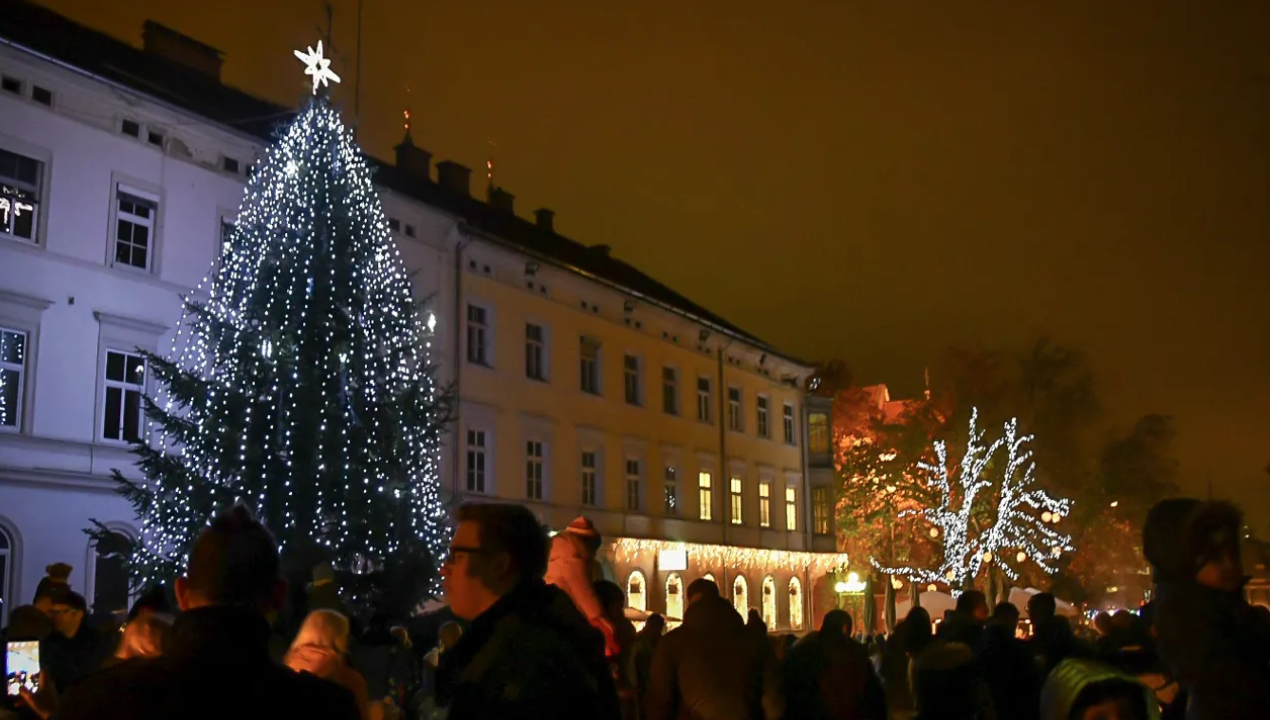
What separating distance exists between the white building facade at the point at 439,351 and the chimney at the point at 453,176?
0.13 metres

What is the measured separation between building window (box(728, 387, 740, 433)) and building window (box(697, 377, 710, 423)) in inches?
69.1

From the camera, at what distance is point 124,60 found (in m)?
27.6

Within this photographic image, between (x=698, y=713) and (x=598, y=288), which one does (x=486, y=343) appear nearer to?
(x=598, y=288)

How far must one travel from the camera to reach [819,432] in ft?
183

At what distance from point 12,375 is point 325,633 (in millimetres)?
19544

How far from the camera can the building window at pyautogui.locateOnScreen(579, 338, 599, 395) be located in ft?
131

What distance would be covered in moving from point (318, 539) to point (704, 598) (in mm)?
14360

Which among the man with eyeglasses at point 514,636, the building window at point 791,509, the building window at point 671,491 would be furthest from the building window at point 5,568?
the building window at point 791,509

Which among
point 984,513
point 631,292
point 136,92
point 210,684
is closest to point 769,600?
point 984,513

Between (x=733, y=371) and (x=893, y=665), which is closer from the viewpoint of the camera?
(x=893, y=665)

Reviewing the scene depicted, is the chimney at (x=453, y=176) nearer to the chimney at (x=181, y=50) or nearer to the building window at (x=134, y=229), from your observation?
the chimney at (x=181, y=50)

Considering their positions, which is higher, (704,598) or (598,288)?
(598,288)

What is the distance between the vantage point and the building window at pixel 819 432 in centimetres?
5559

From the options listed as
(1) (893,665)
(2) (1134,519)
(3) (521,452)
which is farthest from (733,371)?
(1) (893,665)
